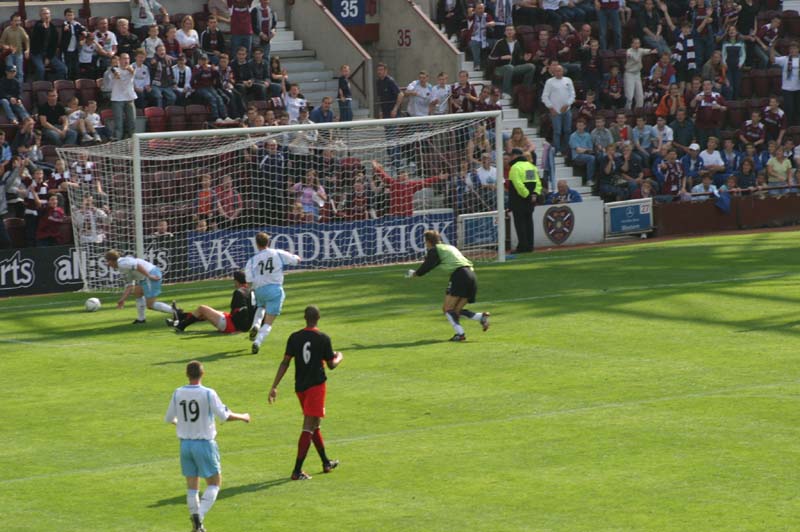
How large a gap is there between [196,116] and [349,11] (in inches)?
313

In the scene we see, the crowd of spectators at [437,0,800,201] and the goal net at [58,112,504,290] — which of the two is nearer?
the goal net at [58,112,504,290]

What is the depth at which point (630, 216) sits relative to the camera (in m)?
34.0

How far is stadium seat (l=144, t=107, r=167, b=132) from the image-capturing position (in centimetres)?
3194

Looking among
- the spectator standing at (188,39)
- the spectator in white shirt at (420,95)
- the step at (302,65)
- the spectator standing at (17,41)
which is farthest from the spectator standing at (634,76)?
the spectator standing at (17,41)

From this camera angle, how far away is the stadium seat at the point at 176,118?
32312 millimetres

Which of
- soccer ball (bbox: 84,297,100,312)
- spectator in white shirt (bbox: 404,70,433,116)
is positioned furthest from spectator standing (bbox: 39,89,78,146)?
spectator in white shirt (bbox: 404,70,433,116)

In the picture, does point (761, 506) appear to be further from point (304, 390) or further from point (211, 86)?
point (211, 86)

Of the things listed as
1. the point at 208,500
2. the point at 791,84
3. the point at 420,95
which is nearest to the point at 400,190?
the point at 420,95

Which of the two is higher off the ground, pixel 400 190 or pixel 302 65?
pixel 302 65

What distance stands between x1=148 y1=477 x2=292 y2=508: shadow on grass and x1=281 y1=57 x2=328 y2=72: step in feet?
77.9

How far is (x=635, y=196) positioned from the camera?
3466cm

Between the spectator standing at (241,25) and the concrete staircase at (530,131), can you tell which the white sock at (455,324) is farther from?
the spectator standing at (241,25)

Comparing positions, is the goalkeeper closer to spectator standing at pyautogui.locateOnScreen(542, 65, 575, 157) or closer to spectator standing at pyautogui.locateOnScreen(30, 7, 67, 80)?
spectator standing at pyautogui.locateOnScreen(30, 7, 67, 80)

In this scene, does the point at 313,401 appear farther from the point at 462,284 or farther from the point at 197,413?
the point at 462,284
